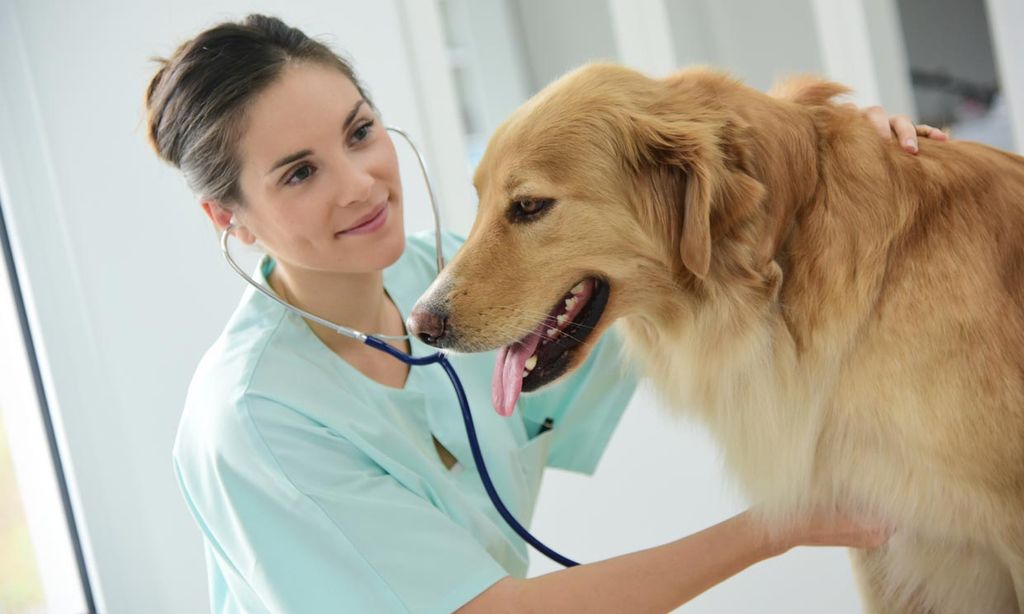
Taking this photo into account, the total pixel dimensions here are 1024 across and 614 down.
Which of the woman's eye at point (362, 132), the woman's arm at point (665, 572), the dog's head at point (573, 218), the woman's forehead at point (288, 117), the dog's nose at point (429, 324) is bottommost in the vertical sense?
the woman's arm at point (665, 572)

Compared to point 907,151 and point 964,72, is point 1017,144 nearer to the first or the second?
point 964,72

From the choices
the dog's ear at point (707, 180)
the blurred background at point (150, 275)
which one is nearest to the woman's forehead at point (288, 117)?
the dog's ear at point (707, 180)

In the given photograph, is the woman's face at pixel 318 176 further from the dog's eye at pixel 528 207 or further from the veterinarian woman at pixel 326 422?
the dog's eye at pixel 528 207

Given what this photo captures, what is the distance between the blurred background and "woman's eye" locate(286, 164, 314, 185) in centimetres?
103

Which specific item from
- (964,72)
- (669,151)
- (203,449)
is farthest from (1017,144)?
(203,449)

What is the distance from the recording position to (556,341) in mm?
1219

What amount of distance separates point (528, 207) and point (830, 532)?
0.57m

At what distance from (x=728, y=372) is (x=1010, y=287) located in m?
0.34

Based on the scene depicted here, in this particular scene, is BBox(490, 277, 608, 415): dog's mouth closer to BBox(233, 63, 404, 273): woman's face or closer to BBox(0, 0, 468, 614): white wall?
BBox(233, 63, 404, 273): woman's face

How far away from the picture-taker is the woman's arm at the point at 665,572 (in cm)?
119

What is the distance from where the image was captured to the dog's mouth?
1.21 meters

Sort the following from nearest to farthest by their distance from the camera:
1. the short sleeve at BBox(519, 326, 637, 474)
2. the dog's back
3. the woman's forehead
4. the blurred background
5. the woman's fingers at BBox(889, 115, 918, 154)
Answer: the dog's back → the woman's fingers at BBox(889, 115, 918, 154) → the woman's forehead → the short sleeve at BBox(519, 326, 637, 474) → the blurred background

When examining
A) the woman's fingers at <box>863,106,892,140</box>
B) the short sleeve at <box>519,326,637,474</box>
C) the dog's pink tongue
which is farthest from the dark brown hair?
the woman's fingers at <box>863,106,892,140</box>

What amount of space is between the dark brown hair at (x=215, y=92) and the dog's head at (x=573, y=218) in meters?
0.34
